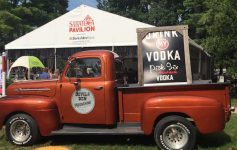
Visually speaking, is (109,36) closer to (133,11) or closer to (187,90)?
(187,90)

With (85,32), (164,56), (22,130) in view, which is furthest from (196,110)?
(85,32)

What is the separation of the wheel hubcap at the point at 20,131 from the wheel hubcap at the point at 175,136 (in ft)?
9.50

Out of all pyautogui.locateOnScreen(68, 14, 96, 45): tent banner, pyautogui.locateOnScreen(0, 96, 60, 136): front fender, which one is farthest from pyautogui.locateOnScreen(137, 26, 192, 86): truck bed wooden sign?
pyautogui.locateOnScreen(68, 14, 96, 45): tent banner

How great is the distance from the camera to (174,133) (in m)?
8.45

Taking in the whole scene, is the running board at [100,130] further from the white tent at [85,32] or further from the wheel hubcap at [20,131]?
the white tent at [85,32]

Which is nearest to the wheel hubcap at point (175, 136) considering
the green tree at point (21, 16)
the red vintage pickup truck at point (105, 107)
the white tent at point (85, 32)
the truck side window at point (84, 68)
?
the red vintage pickup truck at point (105, 107)

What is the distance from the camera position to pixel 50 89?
9430mm

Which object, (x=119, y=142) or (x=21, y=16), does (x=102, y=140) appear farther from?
(x=21, y=16)

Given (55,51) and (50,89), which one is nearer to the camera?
(50,89)

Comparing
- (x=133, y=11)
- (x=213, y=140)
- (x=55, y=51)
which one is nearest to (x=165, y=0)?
(x=133, y=11)

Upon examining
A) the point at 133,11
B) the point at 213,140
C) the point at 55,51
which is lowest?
the point at 213,140

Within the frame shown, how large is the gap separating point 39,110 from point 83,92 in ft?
3.21

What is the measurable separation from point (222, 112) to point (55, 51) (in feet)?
58.4

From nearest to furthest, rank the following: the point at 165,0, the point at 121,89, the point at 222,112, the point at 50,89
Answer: the point at 222,112
the point at 121,89
the point at 50,89
the point at 165,0
